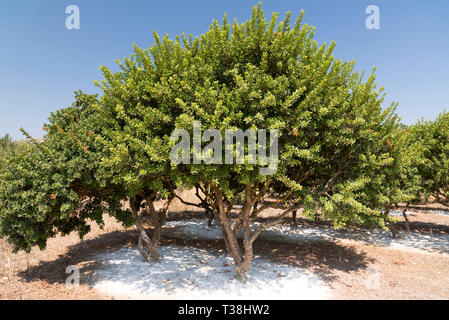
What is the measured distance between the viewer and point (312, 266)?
38.9 feet

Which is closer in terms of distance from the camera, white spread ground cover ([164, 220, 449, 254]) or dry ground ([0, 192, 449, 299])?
dry ground ([0, 192, 449, 299])

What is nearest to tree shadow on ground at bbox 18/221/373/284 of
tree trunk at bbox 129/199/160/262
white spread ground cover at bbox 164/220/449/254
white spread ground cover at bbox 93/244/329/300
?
white spread ground cover at bbox 93/244/329/300

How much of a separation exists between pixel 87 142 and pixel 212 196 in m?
5.68

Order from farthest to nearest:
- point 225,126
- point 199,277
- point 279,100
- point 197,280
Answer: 1. point 199,277
2. point 197,280
3. point 279,100
4. point 225,126

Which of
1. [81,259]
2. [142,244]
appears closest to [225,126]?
[142,244]

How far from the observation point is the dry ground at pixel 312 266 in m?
9.38

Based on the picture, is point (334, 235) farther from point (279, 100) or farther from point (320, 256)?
point (279, 100)

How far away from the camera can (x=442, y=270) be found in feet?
38.2

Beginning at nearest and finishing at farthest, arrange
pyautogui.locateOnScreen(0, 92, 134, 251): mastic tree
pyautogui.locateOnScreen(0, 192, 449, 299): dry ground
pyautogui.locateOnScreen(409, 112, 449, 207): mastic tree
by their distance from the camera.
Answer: pyautogui.locateOnScreen(0, 92, 134, 251): mastic tree
pyautogui.locateOnScreen(0, 192, 449, 299): dry ground
pyautogui.locateOnScreen(409, 112, 449, 207): mastic tree

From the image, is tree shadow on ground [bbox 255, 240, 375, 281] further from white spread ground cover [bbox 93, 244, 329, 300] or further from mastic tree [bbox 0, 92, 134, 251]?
mastic tree [bbox 0, 92, 134, 251]

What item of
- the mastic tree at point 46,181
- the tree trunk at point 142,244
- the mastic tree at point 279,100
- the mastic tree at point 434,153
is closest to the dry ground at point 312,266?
the mastic tree at point 46,181

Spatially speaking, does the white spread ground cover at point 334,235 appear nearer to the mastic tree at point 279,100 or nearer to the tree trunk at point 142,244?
the tree trunk at point 142,244

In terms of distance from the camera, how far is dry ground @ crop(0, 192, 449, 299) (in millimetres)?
9383
